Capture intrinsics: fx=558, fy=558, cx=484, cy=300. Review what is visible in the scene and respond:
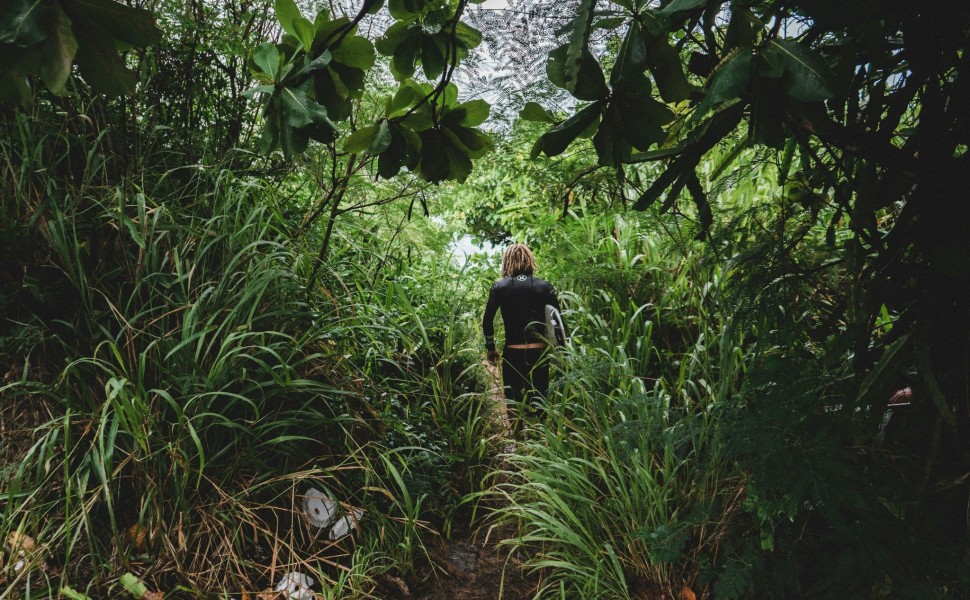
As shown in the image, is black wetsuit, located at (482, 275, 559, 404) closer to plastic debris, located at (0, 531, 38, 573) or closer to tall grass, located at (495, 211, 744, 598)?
tall grass, located at (495, 211, 744, 598)

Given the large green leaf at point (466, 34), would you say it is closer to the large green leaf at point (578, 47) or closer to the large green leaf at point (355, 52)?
the large green leaf at point (355, 52)

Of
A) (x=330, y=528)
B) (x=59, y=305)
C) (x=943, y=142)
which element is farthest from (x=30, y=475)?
(x=943, y=142)

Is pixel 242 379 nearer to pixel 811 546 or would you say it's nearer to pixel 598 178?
Answer: pixel 598 178

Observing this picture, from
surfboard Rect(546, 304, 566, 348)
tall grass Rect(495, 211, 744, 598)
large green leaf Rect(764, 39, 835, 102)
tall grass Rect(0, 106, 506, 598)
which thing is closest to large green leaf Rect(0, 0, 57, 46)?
large green leaf Rect(764, 39, 835, 102)

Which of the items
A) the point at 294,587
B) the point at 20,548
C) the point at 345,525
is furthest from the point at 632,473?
the point at 20,548

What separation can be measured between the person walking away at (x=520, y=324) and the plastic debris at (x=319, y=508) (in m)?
1.96

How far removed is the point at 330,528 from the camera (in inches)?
94.0

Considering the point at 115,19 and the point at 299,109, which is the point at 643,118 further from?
the point at 115,19

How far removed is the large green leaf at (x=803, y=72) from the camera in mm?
844

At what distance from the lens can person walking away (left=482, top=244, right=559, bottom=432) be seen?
4.23m

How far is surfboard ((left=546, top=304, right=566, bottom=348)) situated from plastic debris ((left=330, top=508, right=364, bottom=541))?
1.92m

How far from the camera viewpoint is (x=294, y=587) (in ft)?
6.92

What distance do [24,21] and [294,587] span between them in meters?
2.01

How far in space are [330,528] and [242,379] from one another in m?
0.74
